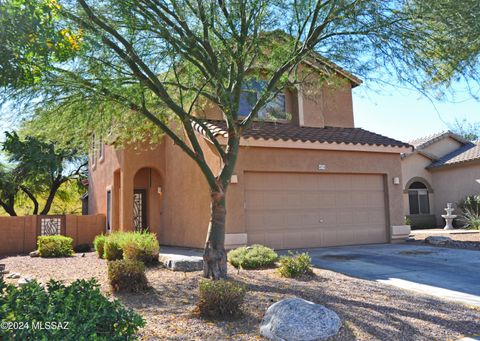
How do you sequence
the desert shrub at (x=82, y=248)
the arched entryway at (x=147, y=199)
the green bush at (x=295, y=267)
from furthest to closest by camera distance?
the arched entryway at (x=147, y=199) → the desert shrub at (x=82, y=248) → the green bush at (x=295, y=267)

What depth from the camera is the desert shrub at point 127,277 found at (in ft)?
25.5

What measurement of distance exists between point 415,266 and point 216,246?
16.7ft

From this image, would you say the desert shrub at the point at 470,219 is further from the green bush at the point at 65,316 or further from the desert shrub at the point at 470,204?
the green bush at the point at 65,316

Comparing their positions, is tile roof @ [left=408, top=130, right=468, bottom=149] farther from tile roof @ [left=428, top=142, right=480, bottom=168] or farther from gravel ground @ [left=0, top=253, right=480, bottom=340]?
gravel ground @ [left=0, top=253, right=480, bottom=340]

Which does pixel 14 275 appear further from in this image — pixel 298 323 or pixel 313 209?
pixel 313 209

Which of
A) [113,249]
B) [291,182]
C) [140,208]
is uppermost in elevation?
[291,182]

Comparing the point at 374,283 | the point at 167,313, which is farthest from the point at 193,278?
the point at 374,283

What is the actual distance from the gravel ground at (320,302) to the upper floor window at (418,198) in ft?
58.1

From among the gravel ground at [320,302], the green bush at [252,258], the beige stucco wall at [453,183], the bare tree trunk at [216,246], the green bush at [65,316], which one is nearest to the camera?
the green bush at [65,316]

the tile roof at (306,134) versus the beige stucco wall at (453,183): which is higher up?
the tile roof at (306,134)

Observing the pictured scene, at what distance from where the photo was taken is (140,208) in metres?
19.9

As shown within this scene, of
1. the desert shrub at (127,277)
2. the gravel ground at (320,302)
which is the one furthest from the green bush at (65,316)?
the desert shrub at (127,277)

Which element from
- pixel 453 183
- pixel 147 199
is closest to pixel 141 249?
pixel 147 199

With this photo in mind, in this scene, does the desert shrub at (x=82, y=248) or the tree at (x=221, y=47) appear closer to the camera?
the tree at (x=221, y=47)
